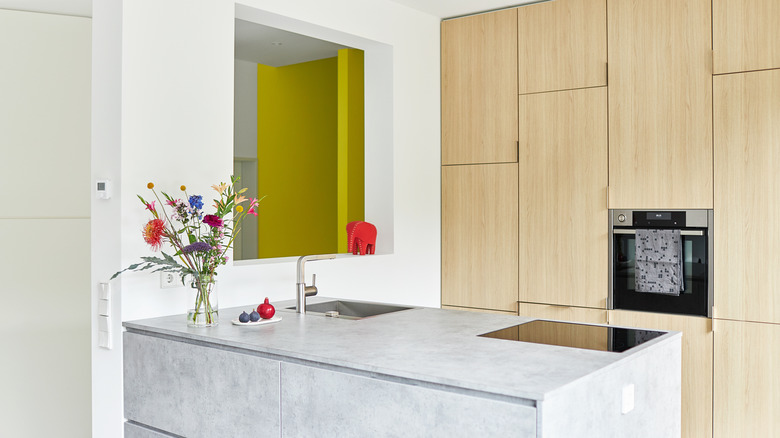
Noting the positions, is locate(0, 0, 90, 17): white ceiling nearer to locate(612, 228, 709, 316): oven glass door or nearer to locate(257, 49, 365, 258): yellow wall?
locate(257, 49, 365, 258): yellow wall

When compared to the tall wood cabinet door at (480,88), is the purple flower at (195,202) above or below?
below

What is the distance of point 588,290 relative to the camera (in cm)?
374

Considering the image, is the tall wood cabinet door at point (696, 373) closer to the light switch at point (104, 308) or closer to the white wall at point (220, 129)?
the white wall at point (220, 129)

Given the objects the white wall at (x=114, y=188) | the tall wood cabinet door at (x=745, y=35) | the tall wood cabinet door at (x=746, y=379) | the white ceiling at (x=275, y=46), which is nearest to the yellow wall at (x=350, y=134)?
the white ceiling at (x=275, y=46)

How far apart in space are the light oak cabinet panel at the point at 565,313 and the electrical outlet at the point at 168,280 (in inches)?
84.5

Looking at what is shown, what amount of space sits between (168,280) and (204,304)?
0.28 m

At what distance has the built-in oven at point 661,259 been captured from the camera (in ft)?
11.1

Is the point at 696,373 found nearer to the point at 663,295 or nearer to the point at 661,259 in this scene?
the point at 663,295

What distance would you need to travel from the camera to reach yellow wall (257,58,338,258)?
5.68m

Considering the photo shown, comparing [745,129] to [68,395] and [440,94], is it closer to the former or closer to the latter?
[440,94]

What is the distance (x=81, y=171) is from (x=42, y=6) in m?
1.09

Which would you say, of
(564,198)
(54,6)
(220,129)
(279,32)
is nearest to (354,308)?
(220,129)

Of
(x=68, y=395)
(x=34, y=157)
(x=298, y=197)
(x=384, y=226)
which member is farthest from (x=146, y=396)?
(x=298, y=197)

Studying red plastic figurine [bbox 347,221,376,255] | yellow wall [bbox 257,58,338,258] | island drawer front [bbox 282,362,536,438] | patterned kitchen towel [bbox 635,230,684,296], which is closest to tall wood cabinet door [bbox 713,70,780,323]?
patterned kitchen towel [bbox 635,230,684,296]
